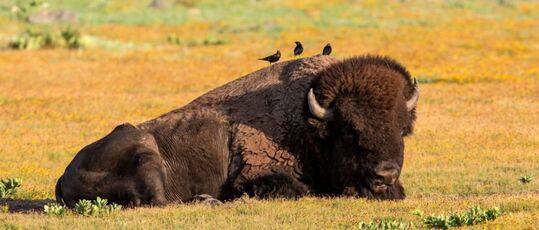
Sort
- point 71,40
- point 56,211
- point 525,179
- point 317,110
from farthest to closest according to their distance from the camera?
point 71,40 → point 525,179 → point 317,110 → point 56,211

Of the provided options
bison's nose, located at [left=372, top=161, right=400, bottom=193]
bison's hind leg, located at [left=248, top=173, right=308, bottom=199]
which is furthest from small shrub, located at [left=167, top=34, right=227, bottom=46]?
bison's nose, located at [left=372, top=161, right=400, bottom=193]

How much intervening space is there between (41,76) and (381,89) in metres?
25.5

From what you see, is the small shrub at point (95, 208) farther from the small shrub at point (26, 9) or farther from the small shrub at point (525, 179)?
the small shrub at point (26, 9)

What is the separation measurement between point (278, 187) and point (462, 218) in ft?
8.20

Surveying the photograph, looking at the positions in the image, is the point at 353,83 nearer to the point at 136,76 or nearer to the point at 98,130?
the point at 98,130

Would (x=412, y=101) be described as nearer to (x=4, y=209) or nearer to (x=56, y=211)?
(x=56, y=211)

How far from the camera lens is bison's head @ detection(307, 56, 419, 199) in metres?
11.0

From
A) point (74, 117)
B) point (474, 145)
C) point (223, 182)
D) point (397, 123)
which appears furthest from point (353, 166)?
point (74, 117)

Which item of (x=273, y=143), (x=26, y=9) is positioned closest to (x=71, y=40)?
(x=26, y=9)

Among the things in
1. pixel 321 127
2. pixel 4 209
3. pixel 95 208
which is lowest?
pixel 4 209

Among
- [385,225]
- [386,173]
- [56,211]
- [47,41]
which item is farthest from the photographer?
[47,41]

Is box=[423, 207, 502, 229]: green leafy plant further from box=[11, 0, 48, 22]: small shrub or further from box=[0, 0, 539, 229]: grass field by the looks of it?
box=[11, 0, 48, 22]: small shrub

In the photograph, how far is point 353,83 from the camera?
11.5 meters

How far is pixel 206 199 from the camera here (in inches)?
460
